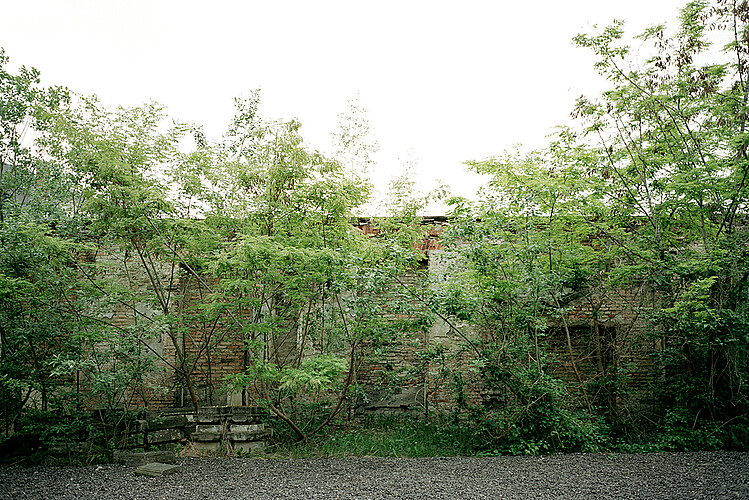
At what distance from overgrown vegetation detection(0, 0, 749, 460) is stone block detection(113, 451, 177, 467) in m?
0.35

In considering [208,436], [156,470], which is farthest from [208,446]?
[156,470]

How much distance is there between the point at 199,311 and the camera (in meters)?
7.72

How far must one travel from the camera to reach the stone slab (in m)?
5.39

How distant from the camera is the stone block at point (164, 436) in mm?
6676

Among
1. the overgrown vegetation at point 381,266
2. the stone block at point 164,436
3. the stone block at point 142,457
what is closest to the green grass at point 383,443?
the overgrown vegetation at point 381,266

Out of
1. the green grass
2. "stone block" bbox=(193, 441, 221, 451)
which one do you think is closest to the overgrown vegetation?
the green grass

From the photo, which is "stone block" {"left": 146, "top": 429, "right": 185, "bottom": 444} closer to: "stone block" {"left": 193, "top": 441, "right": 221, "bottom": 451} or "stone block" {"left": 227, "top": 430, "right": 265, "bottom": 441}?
"stone block" {"left": 193, "top": 441, "right": 221, "bottom": 451}

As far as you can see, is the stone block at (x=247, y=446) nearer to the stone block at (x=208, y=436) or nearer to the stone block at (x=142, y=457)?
the stone block at (x=208, y=436)

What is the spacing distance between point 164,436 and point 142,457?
618 mm

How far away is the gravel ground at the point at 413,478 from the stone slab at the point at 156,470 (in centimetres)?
8

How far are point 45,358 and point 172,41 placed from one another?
4815mm

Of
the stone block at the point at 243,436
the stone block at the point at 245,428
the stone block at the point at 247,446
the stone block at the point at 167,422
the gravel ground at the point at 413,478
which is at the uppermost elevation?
the stone block at the point at 167,422

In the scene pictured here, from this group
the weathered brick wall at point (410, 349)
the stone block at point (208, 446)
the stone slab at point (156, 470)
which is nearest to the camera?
the stone slab at point (156, 470)

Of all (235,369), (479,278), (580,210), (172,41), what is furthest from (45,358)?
(580,210)
